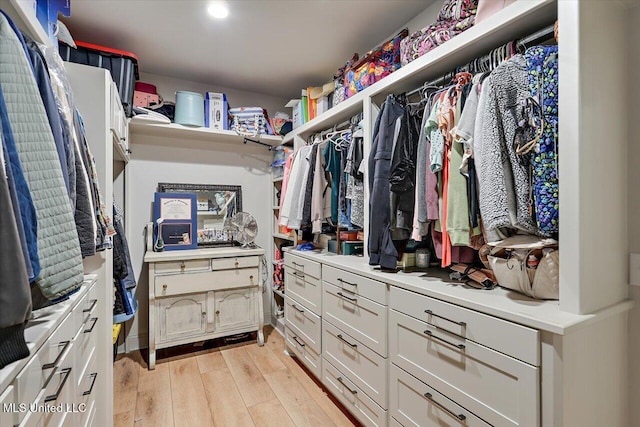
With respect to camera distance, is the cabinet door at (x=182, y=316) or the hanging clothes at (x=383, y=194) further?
the cabinet door at (x=182, y=316)

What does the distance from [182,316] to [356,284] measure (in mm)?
1626

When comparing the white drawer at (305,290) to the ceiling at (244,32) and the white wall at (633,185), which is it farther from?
the ceiling at (244,32)

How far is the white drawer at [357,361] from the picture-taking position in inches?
60.0

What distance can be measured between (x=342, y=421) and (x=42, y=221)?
1784 millimetres

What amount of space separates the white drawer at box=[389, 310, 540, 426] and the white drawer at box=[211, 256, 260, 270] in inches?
64.0

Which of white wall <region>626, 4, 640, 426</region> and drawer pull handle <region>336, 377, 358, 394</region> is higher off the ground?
white wall <region>626, 4, 640, 426</region>

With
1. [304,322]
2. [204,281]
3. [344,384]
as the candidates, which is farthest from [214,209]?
[344,384]

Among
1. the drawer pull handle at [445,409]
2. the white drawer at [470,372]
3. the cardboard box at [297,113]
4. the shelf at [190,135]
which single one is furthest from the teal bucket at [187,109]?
the drawer pull handle at [445,409]

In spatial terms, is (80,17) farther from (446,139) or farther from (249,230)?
(446,139)

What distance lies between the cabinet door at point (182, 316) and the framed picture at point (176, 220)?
487 mm

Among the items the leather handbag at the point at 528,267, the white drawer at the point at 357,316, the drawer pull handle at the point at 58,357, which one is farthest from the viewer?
the white drawer at the point at 357,316

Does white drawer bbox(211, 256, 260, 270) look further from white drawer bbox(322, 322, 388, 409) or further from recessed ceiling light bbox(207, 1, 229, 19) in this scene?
recessed ceiling light bbox(207, 1, 229, 19)

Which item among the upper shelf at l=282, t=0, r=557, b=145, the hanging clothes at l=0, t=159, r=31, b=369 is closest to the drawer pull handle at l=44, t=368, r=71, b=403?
the hanging clothes at l=0, t=159, r=31, b=369

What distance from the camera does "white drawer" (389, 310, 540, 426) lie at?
95 centimetres
